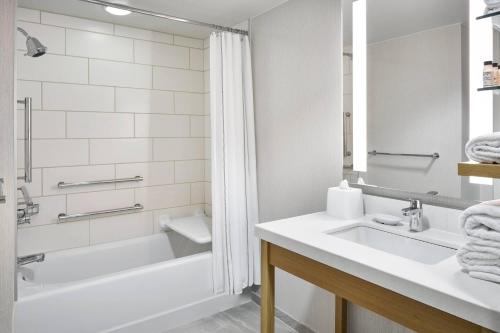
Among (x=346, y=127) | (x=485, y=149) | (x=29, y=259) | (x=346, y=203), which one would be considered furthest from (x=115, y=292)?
(x=485, y=149)

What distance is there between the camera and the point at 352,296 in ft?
3.92

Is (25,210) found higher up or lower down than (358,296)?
higher up

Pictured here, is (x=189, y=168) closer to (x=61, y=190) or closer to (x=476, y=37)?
(x=61, y=190)

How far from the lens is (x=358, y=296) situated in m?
1.18

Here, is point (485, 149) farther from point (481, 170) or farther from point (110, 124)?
point (110, 124)

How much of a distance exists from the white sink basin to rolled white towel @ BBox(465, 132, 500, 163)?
50 cm

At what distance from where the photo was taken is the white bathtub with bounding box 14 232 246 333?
6.12ft

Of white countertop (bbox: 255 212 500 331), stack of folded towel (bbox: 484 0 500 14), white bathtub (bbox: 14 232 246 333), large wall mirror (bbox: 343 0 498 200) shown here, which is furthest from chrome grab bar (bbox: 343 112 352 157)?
white bathtub (bbox: 14 232 246 333)

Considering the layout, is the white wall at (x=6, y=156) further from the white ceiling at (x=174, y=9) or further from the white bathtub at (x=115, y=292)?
the white ceiling at (x=174, y=9)

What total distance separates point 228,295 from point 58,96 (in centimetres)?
185

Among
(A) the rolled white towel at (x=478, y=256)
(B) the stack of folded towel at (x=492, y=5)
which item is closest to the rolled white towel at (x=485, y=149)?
(A) the rolled white towel at (x=478, y=256)

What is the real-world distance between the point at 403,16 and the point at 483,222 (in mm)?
1126

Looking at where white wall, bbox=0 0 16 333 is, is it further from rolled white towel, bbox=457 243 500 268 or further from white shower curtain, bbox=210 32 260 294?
white shower curtain, bbox=210 32 260 294

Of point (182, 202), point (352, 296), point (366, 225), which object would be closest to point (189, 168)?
point (182, 202)
